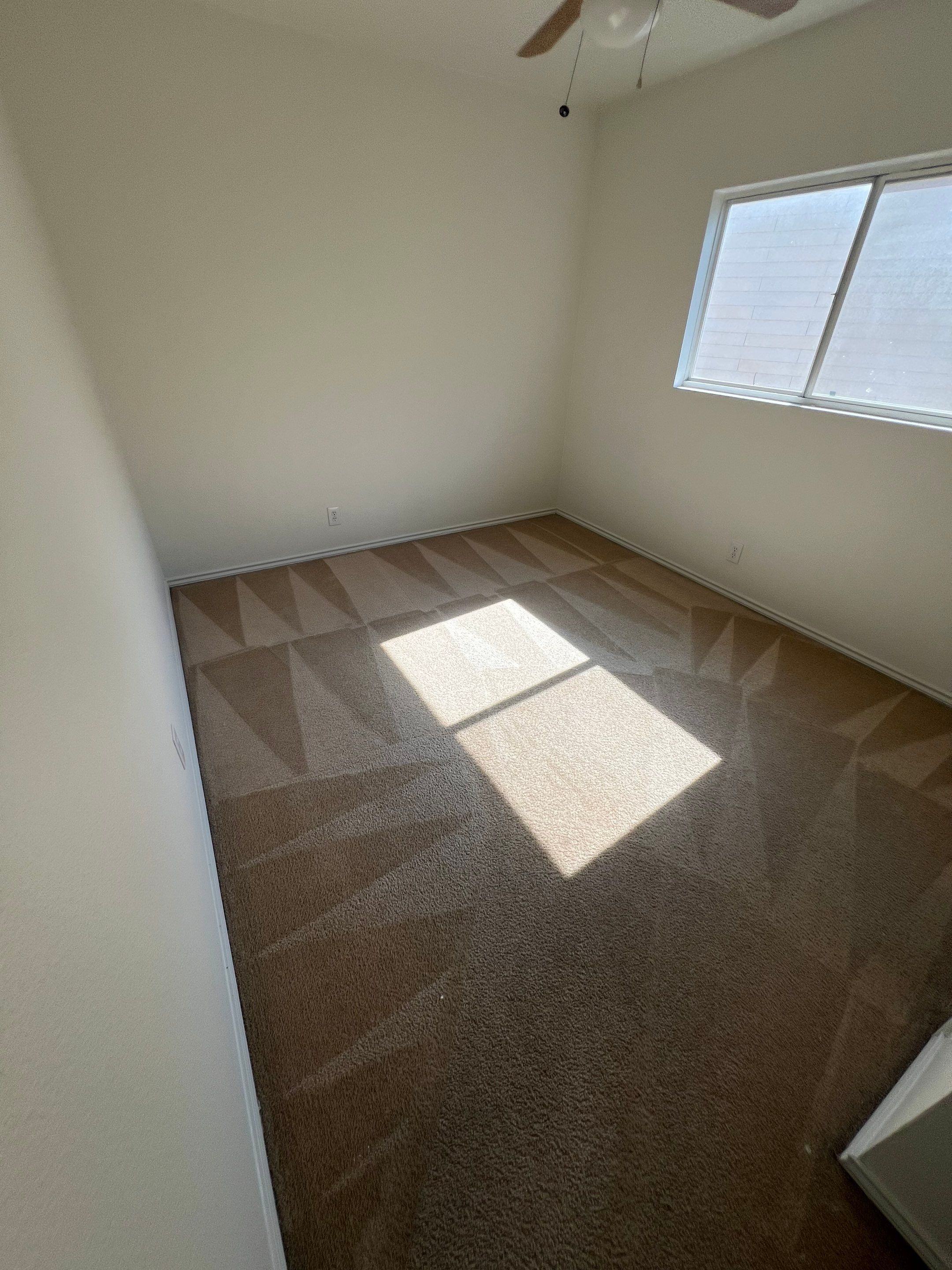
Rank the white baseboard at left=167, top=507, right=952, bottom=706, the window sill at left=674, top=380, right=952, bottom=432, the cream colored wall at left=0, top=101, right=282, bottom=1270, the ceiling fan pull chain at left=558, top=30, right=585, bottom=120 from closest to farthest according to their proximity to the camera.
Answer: the cream colored wall at left=0, top=101, right=282, bottom=1270
the ceiling fan pull chain at left=558, top=30, right=585, bottom=120
the window sill at left=674, top=380, right=952, bottom=432
the white baseboard at left=167, top=507, right=952, bottom=706

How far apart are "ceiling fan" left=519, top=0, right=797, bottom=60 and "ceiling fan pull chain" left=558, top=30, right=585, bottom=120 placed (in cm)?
33

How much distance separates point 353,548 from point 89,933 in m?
3.10

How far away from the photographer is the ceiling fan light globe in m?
1.33

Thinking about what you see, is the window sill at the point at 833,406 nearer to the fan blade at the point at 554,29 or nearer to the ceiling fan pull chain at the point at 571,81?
the ceiling fan pull chain at the point at 571,81

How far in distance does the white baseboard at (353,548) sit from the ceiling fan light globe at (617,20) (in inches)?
101

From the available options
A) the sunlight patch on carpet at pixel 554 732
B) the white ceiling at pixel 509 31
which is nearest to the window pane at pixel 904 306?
the white ceiling at pixel 509 31

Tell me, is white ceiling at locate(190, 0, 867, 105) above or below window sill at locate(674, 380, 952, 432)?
above

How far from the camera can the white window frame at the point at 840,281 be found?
2.08 m

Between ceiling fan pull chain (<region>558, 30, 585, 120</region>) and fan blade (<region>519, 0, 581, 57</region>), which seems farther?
ceiling fan pull chain (<region>558, 30, 585, 120</region>)

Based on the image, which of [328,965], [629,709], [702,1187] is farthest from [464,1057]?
[629,709]

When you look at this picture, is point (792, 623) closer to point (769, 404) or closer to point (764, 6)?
point (769, 404)

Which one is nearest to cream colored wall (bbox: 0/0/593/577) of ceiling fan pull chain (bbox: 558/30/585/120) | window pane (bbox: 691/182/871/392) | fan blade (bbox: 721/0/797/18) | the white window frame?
ceiling fan pull chain (bbox: 558/30/585/120)

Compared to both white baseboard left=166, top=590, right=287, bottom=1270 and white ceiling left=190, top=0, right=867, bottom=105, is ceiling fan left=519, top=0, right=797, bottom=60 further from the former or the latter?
white baseboard left=166, top=590, right=287, bottom=1270

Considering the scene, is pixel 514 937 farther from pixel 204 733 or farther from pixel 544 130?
pixel 544 130
